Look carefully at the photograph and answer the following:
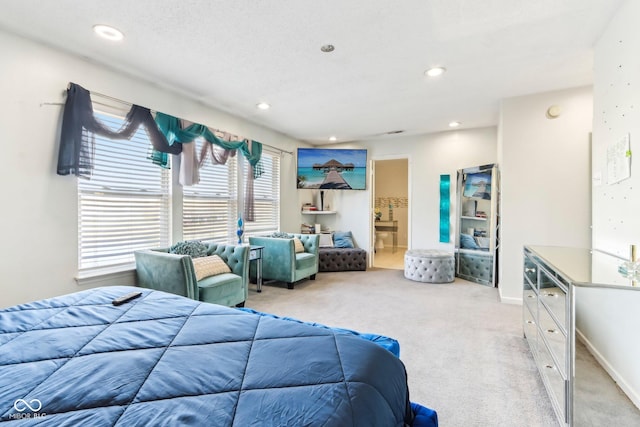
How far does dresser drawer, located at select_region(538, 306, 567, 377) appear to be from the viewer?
157cm

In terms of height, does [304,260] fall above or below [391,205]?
below

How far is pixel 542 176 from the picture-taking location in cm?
360

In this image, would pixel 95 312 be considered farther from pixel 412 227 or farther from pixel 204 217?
pixel 412 227

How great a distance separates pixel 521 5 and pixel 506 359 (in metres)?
2.62

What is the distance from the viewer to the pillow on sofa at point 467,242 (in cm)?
496

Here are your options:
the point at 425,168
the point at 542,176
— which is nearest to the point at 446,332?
the point at 542,176

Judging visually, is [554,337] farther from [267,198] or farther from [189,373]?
[267,198]

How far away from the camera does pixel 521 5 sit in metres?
2.05

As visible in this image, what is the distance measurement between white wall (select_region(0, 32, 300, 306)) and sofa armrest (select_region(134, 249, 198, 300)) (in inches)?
22.3

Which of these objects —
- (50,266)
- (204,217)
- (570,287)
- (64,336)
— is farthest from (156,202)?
(570,287)

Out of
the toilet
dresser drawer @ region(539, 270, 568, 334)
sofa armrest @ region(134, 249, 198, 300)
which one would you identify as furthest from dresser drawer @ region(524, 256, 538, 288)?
the toilet

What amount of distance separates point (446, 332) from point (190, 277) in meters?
2.55

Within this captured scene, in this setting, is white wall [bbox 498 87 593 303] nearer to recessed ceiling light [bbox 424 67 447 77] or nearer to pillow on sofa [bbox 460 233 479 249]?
pillow on sofa [bbox 460 233 479 249]

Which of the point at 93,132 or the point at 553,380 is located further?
the point at 93,132
